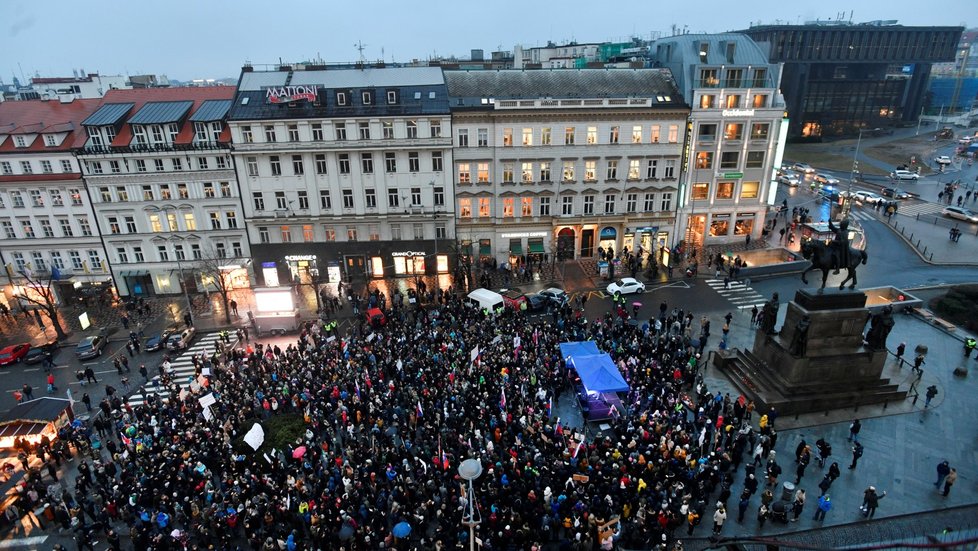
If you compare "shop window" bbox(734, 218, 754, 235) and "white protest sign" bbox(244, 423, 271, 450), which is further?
"shop window" bbox(734, 218, 754, 235)

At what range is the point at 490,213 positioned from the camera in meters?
56.4

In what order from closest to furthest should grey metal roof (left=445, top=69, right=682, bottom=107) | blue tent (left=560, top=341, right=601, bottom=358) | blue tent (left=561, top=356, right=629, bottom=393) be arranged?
blue tent (left=561, top=356, right=629, bottom=393), blue tent (left=560, top=341, right=601, bottom=358), grey metal roof (left=445, top=69, right=682, bottom=107)

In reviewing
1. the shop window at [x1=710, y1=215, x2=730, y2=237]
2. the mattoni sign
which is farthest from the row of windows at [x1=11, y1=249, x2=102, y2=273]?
the shop window at [x1=710, y1=215, x2=730, y2=237]

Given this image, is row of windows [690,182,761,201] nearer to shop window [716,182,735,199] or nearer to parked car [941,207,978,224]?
shop window [716,182,735,199]

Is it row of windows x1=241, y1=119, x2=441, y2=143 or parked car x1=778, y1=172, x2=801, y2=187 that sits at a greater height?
row of windows x1=241, y1=119, x2=441, y2=143

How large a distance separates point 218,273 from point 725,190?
52394 millimetres

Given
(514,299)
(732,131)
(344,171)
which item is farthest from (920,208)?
(344,171)

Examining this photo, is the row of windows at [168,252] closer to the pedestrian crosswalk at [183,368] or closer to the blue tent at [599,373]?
the pedestrian crosswalk at [183,368]

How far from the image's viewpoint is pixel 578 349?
112 feet

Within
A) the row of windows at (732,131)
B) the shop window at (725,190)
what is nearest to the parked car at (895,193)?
the row of windows at (732,131)

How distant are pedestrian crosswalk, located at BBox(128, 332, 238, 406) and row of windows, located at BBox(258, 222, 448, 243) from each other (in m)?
12.9

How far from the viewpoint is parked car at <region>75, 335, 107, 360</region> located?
142ft

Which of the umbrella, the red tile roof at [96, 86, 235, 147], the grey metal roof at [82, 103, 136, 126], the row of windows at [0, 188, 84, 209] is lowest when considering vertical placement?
the umbrella

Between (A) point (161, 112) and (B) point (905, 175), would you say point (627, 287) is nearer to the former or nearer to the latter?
(A) point (161, 112)
